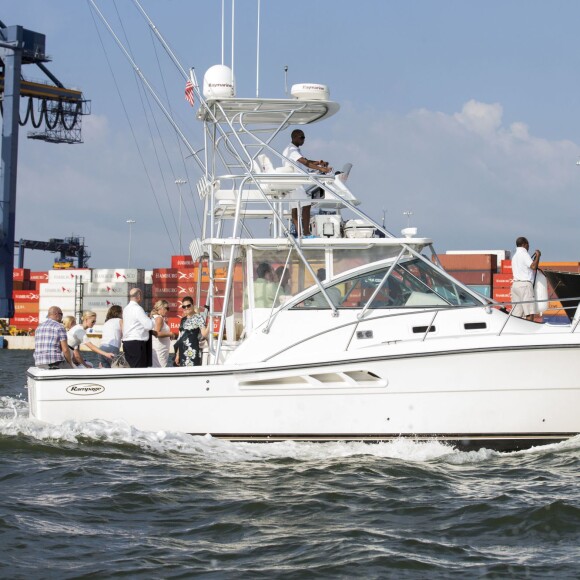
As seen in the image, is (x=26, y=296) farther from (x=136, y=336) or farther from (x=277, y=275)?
(x=277, y=275)

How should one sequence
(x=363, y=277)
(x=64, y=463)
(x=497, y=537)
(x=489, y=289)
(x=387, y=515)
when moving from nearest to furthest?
1. (x=497, y=537)
2. (x=387, y=515)
3. (x=64, y=463)
4. (x=363, y=277)
5. (x=489, y=289)

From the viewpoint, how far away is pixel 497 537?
6.75 m

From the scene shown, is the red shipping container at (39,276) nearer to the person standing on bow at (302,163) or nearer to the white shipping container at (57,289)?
the white shipping container at (57,289)

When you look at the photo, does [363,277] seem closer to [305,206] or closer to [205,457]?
[305,206]

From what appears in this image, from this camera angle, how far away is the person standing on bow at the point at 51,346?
10.7 m

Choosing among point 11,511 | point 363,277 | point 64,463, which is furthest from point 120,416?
point 363,277

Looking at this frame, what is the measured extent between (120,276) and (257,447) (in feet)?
175

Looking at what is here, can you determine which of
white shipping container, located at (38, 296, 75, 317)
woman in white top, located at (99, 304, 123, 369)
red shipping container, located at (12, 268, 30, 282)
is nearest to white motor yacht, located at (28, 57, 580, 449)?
woman in white top, located at (99, 304, 123, 369)

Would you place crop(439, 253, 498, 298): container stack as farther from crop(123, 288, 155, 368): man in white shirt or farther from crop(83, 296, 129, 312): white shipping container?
crop(123, 288, 155, 368): man in white shirt

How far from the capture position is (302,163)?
1065 cm

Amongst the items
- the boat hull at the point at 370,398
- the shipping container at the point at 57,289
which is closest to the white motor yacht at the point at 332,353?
the boat hull at the point at 370,398

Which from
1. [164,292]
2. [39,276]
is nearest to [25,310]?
[39,276]

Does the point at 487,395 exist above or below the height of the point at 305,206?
below

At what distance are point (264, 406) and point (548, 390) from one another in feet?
8.54
